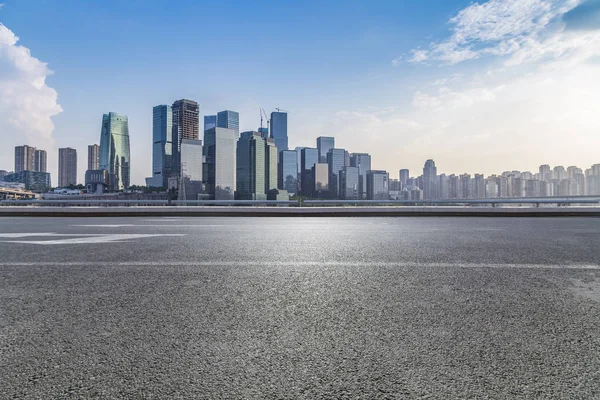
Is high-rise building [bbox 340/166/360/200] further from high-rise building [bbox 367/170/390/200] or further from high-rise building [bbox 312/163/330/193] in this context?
high-rise building [bbox 367/170/390/200]

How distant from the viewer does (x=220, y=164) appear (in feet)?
579

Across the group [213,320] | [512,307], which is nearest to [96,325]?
[213,320]

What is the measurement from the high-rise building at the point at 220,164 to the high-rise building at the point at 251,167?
14.4 ft

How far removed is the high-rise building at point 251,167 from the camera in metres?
167

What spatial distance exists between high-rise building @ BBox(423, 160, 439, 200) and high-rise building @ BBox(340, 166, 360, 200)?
88.4 ft

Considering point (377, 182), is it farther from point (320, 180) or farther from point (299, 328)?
point (299, 328)

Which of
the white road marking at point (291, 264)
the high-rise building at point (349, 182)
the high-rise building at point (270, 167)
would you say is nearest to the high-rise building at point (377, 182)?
the high-rise building at point (349, 182)

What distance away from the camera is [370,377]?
1788 mm

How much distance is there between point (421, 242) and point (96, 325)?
573 centimetres

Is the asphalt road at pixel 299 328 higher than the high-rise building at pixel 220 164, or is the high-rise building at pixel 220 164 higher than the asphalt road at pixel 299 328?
the high-rise building at pixel 220 164

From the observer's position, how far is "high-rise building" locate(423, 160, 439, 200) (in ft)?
334

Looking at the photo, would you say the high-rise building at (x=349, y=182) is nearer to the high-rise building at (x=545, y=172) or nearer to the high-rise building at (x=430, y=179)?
the high-rise building at (x=430, y=179)

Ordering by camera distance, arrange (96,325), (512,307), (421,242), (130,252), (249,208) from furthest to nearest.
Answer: (249,208) → (421,242) → (130,252) → (512,307) → (96,325)

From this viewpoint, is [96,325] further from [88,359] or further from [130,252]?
[130,252]
